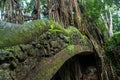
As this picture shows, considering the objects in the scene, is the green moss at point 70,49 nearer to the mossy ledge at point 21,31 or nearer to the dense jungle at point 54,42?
the dense jungle at point 54,42

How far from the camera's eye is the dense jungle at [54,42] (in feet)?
10.1

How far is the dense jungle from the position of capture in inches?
121

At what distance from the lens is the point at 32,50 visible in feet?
10.9

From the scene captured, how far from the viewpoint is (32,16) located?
530 centimetres

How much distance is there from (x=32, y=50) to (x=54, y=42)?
2.03 ft

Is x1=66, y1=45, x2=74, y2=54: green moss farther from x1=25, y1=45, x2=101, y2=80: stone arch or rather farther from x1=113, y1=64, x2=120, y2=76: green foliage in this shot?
x1=113, y1=64, x2=120, y2=76: green foliage

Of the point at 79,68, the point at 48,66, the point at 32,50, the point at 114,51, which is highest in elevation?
the point at 32,50

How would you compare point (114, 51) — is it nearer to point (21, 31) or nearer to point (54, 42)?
point (54, 42)

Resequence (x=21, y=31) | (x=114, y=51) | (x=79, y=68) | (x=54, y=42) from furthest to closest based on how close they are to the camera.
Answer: (x=114, y=51)
(x=79, y=68)
(x=54, y=42)
(x=21, y=31)

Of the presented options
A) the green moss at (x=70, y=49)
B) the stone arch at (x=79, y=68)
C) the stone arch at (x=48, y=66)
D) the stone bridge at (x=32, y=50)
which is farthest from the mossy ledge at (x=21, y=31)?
the stone arch at (x=79, y=68)

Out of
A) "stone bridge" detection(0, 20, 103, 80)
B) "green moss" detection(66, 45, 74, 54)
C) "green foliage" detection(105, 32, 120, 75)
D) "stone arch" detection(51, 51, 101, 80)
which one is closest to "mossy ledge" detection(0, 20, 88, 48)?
"stone bridge" detection(0, 20, 103, 80)

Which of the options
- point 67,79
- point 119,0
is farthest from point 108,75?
point 119,0

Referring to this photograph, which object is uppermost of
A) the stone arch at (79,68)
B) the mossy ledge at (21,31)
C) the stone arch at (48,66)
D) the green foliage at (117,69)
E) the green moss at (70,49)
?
the mossy ledge at (21,31)

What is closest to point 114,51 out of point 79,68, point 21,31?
point 79,68
